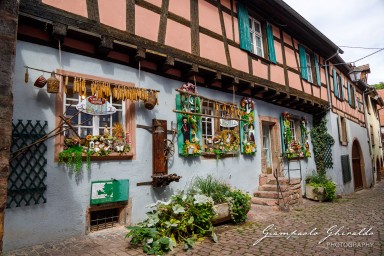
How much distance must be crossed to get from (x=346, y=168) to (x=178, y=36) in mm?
10830

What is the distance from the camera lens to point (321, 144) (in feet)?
37.6

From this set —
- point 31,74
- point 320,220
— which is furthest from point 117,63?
point 320,220

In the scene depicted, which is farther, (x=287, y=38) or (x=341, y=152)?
(x=341, y=152)

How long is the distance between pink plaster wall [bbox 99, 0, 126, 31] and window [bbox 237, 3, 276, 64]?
152 inches

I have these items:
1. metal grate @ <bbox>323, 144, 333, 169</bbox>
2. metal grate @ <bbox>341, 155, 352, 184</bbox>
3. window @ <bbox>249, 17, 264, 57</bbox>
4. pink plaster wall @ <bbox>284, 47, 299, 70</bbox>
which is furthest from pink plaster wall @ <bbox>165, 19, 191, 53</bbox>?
metal grate @ <bbox>341, 155, 352, 184</bbox>

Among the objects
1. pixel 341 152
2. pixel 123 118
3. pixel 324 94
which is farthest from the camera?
pixel 341 152

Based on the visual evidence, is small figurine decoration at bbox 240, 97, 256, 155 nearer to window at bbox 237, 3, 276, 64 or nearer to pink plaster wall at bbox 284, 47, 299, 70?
window at bbox 237, 3, 276, 64

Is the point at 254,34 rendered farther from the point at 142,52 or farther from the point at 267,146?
the point at 142,52

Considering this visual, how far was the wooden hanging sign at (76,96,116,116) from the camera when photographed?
15.4 ft

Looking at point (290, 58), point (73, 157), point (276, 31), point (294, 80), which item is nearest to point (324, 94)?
point (294, 80)

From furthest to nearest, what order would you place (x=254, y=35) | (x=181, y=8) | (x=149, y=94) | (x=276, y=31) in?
(x=276, y=31) < (x=254, y=35) < (x=181, y=8) < (x=149, y=94)

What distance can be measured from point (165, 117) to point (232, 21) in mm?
3887

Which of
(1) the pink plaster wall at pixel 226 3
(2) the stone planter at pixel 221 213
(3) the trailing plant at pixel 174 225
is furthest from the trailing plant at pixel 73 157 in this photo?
(1) the pink plaster wall at pixel 226 3

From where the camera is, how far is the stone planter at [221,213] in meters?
5.47
